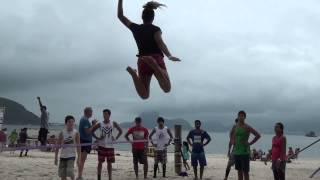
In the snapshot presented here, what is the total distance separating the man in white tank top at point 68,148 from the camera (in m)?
9.59

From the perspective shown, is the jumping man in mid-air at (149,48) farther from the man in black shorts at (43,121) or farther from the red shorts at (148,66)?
the man in black shorts at (43,121)

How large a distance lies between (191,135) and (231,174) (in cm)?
322

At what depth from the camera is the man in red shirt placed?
40.9 ft

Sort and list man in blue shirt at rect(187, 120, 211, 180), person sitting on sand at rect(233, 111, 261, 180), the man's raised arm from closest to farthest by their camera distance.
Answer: the man's raised arm
person sitting on sand at rect(233, 111, 261, 180)
man in blue shirt at rect(187, 120, 211, 180)

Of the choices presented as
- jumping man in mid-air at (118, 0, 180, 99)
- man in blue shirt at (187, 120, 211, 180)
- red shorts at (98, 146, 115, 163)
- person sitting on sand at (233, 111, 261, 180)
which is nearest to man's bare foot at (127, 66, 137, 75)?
jumping man in mid-air at (118, 0, 180, 99)

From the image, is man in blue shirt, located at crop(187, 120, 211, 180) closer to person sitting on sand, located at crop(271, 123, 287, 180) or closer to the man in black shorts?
person sitting on sand, located at crop(271, 123, 287, 180)

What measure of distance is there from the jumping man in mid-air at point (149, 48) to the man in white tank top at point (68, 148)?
3.61 meters

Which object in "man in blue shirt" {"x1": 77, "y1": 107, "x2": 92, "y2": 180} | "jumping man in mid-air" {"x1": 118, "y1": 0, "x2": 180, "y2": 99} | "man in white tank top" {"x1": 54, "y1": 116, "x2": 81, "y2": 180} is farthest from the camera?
"man in blue shirt" {"x1": 77, "y1": 107, "x2": 92, "y2": 180}

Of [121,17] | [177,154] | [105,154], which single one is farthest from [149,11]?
[177,154]

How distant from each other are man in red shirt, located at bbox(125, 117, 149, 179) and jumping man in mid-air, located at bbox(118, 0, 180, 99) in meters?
6.21

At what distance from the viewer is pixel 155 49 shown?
6.24 m

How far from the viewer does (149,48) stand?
6.24 m

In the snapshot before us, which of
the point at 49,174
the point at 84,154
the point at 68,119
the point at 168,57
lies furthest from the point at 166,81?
the point at 49,174

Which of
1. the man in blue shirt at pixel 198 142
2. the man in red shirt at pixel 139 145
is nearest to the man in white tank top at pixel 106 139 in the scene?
the man in red shirt at pixel 139 145
